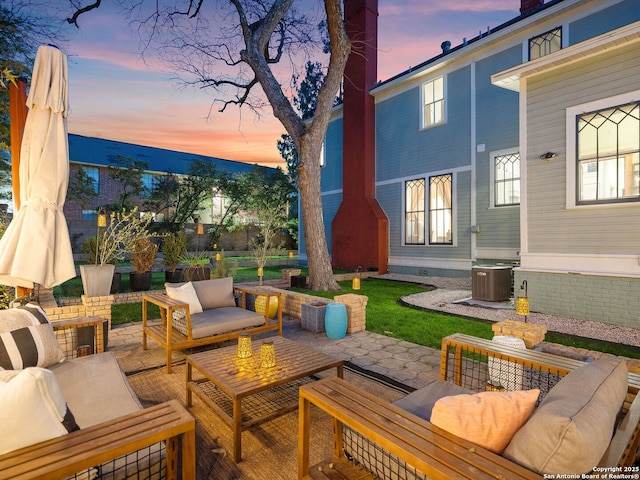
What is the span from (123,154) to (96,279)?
1922 centimetres

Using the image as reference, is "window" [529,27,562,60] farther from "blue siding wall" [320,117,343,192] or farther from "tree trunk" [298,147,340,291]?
"blue siding wall" [320,117,343,192]

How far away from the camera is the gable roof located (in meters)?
19.5

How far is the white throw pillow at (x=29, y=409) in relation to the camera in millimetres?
1191

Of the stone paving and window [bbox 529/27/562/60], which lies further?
window [bbox 529/27/562/60]

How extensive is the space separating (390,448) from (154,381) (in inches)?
111

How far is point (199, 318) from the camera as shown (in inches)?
156

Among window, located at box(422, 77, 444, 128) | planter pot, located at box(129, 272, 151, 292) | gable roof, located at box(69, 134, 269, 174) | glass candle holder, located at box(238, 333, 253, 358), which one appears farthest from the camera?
gable roof, located at box(69, 134, 269, 174)

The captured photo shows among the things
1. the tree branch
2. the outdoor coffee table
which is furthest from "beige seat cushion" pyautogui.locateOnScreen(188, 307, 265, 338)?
the tree branch

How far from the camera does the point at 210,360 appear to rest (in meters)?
2.75

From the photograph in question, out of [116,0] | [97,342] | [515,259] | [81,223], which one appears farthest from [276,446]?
[81,223]

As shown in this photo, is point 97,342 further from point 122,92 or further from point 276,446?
point 122,92

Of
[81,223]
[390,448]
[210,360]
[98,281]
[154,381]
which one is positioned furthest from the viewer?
[81,223]

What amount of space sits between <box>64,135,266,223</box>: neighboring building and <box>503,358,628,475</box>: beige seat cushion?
1757 centimetres

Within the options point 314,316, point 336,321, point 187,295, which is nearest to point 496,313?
point 336,321
